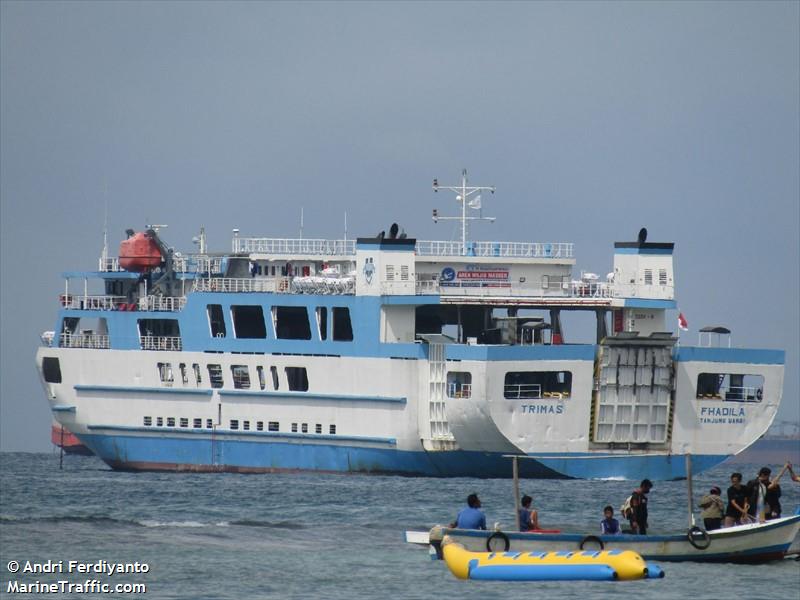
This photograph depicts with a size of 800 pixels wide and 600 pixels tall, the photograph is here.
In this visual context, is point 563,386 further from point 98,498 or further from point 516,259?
point 98,498

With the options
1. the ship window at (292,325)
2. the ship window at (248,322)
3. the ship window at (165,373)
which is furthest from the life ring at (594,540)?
the ship window at (165,373)

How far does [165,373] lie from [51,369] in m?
6.18

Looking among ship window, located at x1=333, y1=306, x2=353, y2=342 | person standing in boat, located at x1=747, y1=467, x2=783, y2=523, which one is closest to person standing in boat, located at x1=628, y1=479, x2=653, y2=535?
person standing in boat, located at x1=747, y1=467, x2=783, y2=523

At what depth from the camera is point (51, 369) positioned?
80.4 m

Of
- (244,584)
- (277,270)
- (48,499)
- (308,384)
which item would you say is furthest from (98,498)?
(244,584)

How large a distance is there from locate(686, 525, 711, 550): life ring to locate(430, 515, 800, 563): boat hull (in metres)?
0.06

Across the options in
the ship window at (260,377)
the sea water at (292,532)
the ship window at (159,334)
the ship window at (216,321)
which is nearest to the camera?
the sea water at (292,532)

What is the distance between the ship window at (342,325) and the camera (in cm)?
7056

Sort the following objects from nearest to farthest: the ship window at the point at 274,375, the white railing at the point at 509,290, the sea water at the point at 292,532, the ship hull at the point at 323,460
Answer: the sea water at the point at 292,532, the ship hull at the point at 323,460, the white railing at the point at 509,290, the ship window at the point at 274,375

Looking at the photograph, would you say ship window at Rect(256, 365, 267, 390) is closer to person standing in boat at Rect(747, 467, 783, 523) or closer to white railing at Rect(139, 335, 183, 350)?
white railing at Rect(139, 335, 183, 350)

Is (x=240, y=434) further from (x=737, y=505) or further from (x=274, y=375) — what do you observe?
(x=737, y=505)

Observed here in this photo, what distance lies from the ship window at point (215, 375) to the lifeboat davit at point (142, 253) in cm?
531

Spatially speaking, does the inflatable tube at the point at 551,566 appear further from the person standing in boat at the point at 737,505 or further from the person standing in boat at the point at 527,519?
A: the person standing in boat at the point at 737,505

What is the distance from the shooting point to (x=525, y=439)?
6531cm
